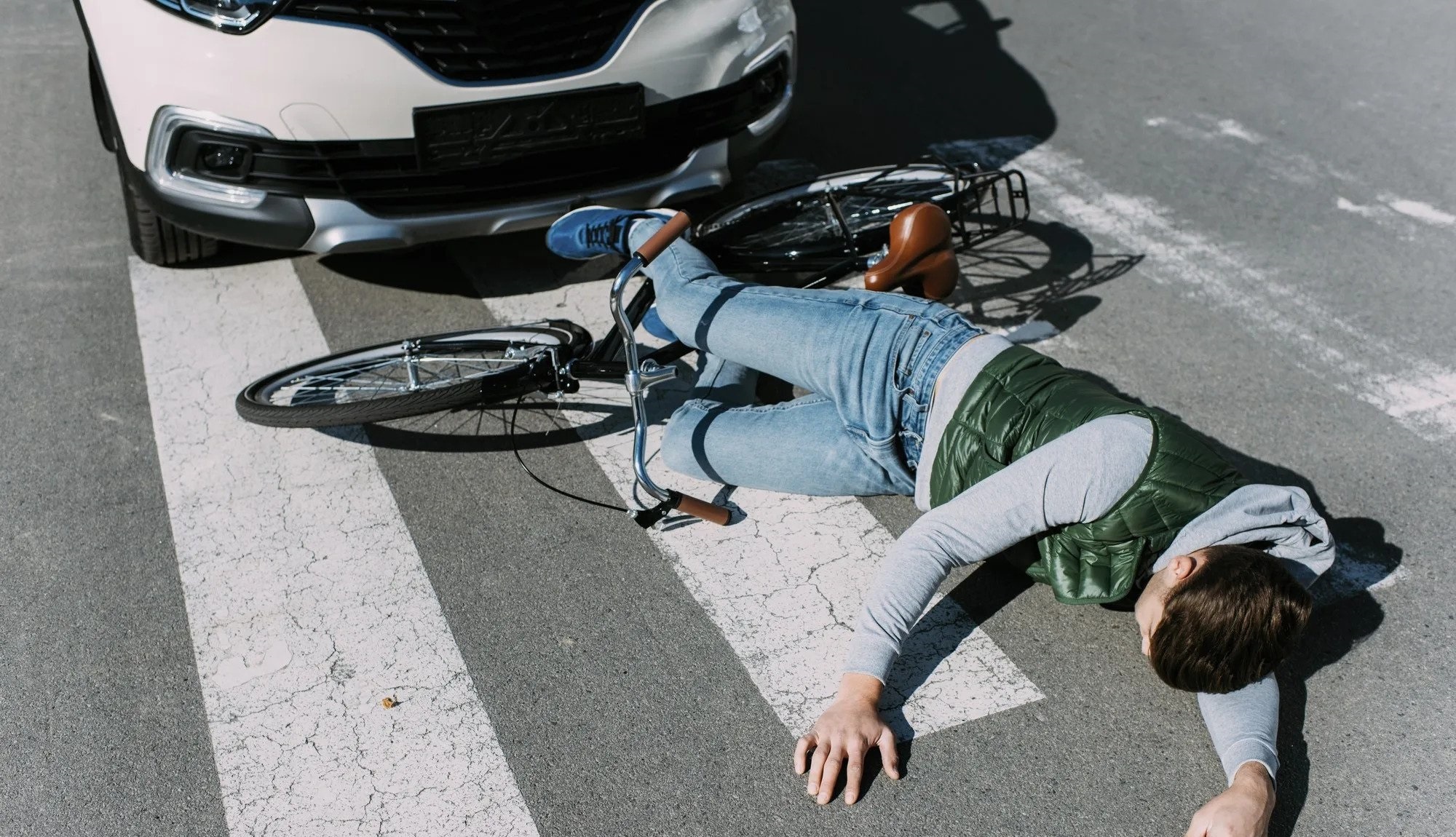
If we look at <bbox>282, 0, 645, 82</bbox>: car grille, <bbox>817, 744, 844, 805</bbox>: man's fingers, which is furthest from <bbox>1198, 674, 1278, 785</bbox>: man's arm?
<bbox>282, 0, 645, 82</bbox>: car grille

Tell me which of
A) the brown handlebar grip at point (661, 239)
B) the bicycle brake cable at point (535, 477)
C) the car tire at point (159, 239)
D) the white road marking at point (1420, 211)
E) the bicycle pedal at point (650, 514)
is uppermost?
the brown handlebar grip at point (661, 239)

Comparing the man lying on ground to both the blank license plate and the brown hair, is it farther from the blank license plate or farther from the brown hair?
the blank license plate

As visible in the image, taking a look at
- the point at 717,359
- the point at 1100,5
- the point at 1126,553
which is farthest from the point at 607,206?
the point at 1100,5

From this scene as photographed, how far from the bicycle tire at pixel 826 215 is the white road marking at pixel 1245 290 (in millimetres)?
943

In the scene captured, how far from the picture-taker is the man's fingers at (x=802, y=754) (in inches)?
114

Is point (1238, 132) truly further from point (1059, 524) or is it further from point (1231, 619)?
point (1231, 619)

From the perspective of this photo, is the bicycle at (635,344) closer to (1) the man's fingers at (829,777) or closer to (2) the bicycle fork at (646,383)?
(2) the bicycle fork at (646,383)

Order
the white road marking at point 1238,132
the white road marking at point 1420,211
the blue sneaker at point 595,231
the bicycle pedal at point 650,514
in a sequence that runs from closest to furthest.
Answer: the bicycle pedal at point 650,514 → the blue sneaker at point 595,231 → the white road marking at point 1420,211 → the white road marking at point 1238,132

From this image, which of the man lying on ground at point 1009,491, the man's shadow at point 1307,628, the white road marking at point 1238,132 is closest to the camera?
the man lying on ground at point 1009,491

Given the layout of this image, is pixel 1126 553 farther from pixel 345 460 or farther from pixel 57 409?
pixel 57 409

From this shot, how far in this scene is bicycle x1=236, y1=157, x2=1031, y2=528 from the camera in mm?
3596

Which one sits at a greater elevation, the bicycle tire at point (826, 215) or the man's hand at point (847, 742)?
the bicycle tire at point (826, 215)

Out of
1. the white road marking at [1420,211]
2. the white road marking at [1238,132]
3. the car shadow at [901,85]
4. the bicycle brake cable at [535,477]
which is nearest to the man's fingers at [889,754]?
the bicycle brake cable at [535,477]

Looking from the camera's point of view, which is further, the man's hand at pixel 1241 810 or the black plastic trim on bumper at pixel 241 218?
the black plastic trim on bumper at pixel 241 218
